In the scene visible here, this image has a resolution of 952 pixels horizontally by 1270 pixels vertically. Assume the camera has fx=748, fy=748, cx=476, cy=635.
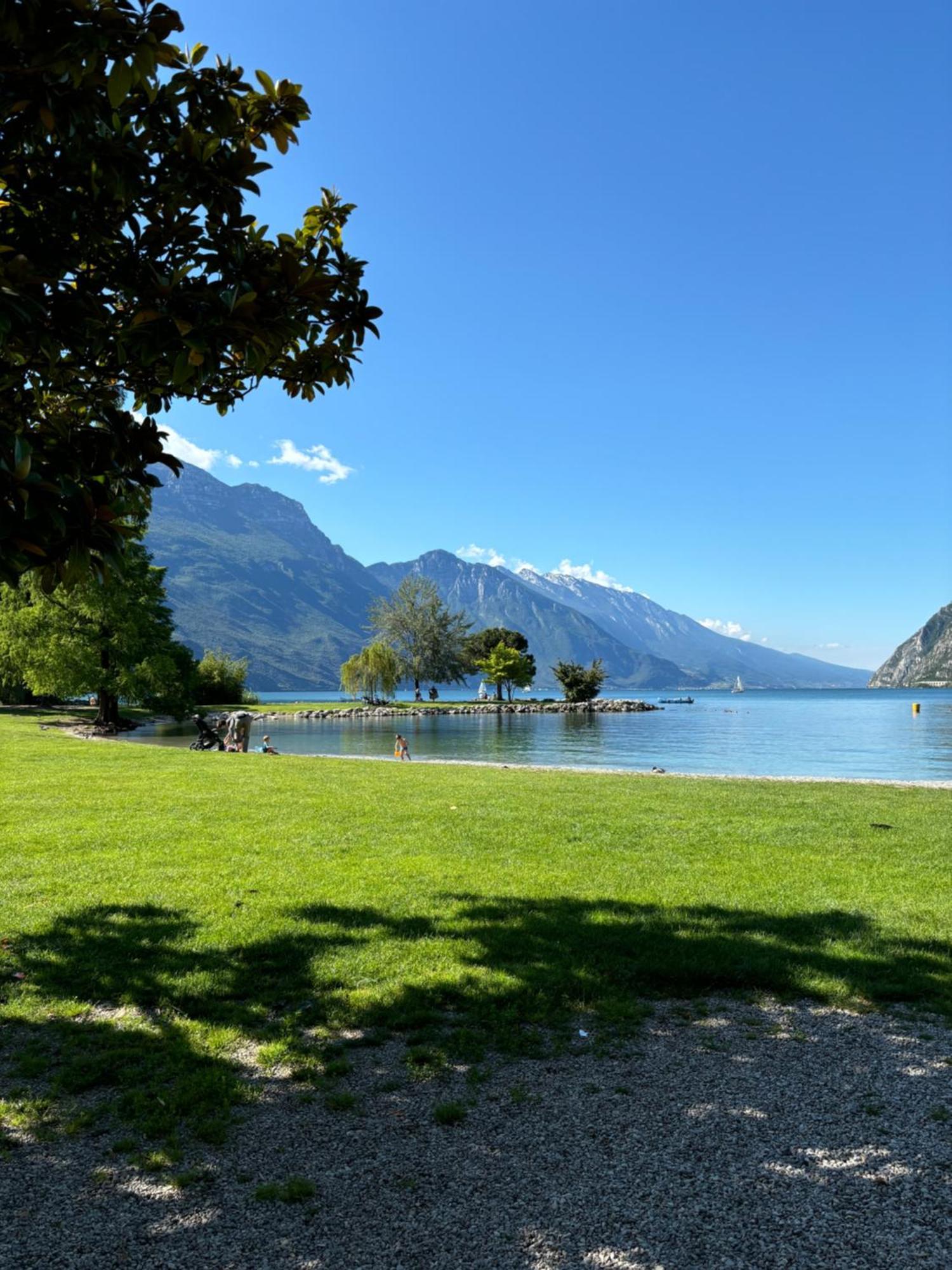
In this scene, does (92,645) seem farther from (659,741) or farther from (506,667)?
(506,667)

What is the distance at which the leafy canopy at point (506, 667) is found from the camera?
107312mm

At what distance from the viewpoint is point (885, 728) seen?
5753cm

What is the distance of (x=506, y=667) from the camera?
108m

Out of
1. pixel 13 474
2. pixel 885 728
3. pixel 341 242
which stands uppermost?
pixel 341 242

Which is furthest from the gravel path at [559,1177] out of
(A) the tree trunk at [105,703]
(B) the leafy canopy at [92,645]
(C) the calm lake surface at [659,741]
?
(A) the tree trunk at [105,703]

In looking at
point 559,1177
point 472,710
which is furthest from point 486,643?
point 559,1177

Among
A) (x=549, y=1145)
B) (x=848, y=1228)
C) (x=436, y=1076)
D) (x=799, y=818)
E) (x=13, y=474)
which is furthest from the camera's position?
(x=799, y=818)

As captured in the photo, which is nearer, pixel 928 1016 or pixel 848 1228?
pixel 848 1228

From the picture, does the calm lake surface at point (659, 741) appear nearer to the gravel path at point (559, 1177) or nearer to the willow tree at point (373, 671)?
the willow tree at point (373, 671)

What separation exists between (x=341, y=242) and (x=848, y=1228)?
6.39m

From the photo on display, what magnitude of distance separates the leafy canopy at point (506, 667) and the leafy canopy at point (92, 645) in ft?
226

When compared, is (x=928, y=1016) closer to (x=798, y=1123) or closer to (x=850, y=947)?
(x=850, y=947)

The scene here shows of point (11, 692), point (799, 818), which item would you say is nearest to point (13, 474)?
point (799, 818)

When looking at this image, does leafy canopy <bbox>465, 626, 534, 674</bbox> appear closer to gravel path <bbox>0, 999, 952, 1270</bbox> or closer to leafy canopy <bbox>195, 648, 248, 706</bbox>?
leafy canopy <bbox>195, 648, 248, 706</bbox>
